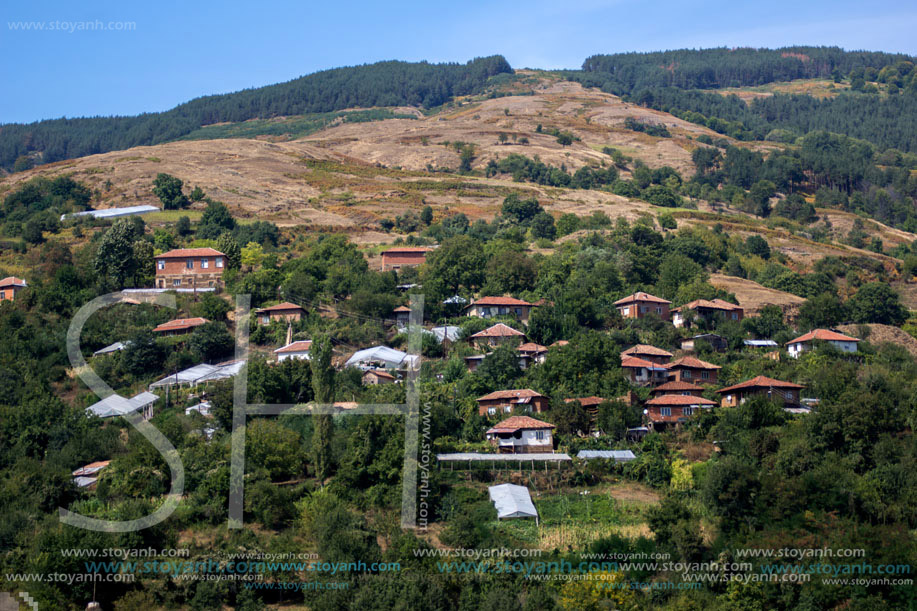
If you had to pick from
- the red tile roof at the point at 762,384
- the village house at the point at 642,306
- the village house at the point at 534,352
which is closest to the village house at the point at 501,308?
the village house at the point at 642,306

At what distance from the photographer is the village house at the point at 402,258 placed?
60.2m

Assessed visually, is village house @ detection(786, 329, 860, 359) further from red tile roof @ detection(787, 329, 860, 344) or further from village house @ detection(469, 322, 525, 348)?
village house @ detection(469, 322, 525, 348)

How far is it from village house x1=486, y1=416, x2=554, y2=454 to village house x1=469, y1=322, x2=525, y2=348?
930 centimetres

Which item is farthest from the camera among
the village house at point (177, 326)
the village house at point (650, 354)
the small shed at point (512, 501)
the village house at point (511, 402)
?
the village house at point (177, 326)

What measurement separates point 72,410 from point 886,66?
194728 millimetres

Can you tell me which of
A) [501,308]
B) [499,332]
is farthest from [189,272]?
[499,332]

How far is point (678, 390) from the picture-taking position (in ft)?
132

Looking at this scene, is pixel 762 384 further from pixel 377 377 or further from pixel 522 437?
pixel 377 377

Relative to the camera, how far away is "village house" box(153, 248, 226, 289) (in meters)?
54.7

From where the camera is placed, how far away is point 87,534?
27.2 metres

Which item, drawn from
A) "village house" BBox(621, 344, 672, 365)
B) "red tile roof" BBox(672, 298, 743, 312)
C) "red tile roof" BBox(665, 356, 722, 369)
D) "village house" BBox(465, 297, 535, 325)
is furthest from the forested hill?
"red tile roof" BBox(665, 356, 722, 369)

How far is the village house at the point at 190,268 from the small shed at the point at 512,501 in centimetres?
2871

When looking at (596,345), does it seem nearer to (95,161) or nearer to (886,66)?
(95,161)

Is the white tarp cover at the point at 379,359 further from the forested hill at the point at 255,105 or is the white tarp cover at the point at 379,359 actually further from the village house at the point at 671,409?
the forested hill at the point at 255,105
